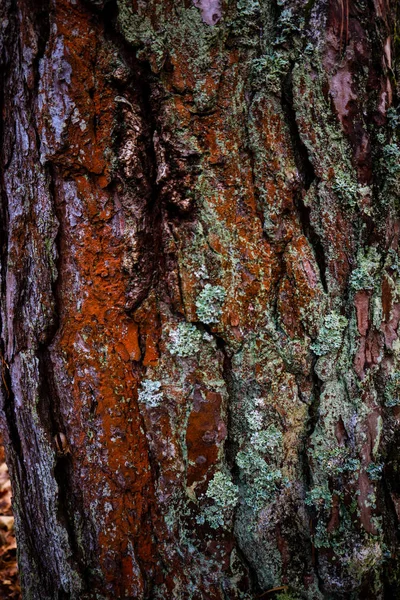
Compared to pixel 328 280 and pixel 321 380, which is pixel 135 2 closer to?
pixel 328 280

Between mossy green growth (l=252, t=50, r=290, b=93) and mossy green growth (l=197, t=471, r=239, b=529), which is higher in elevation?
mossy green growth (l=252, t=50, r=290, b=93)

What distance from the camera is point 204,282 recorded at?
107 cm

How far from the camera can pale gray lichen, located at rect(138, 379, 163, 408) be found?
110 cm

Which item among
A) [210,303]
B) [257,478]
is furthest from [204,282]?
[257,478]

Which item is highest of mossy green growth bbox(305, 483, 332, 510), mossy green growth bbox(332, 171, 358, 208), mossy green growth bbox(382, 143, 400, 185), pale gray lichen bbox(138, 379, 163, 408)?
mossy green growth bbox(382, 143, 400, 185)

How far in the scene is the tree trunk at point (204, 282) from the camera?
1.04 meters

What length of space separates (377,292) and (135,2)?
38.0 inches

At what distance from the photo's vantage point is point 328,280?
3.65ft

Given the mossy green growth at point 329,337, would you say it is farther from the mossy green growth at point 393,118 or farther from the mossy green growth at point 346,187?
the mossy green growth at point 393,118

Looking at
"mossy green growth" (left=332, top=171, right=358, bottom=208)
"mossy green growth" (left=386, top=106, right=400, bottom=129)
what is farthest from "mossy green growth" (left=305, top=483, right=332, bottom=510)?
"mossy green growth" (left=386, top=106, right=400, bottom=129)

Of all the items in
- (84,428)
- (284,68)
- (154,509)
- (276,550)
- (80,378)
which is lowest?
(276,550)

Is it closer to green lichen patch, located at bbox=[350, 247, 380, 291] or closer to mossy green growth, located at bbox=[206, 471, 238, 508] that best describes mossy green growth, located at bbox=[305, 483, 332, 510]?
mossy green growth, located at bbox=[206, 471, 238, 508]

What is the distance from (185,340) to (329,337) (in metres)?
0.39

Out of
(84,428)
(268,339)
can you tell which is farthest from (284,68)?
(84,428)
